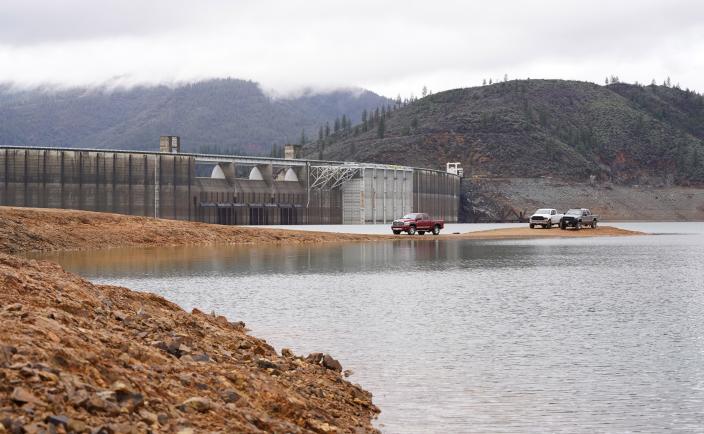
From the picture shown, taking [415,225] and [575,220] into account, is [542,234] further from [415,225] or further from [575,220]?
[415,225]

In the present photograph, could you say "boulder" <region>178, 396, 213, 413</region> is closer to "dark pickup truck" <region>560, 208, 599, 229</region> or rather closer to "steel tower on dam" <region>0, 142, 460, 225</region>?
"dark pickup truck" <region>560, 208, 599, 229</region>

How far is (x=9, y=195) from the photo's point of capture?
10194 cm

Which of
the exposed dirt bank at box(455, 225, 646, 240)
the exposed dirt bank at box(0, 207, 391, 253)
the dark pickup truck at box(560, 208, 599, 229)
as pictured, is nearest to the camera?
the exposed dirt bank at box(0, 207, 391, 253)

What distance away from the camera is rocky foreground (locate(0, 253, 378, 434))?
9.62 m

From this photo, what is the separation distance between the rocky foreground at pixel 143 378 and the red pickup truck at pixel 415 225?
6780cm

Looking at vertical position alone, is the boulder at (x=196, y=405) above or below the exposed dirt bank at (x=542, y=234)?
above

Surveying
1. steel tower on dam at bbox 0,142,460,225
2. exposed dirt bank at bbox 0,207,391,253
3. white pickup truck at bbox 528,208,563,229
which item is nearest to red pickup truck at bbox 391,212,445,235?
exposed dirt bank at bbox 0,207,391,253

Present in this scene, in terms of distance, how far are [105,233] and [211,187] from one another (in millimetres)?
55937

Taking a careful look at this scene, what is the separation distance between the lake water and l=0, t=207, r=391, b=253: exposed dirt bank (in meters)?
10.7

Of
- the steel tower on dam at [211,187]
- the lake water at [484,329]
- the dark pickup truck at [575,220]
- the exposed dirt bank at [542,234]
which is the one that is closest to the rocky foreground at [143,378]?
the lake water at [484,329]

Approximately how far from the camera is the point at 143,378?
1129cm

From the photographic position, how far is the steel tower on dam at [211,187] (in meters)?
104

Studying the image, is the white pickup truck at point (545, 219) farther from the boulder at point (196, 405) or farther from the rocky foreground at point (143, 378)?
the boulder at point (196, 405)

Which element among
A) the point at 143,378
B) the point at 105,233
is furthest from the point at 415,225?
the point at 143,378
